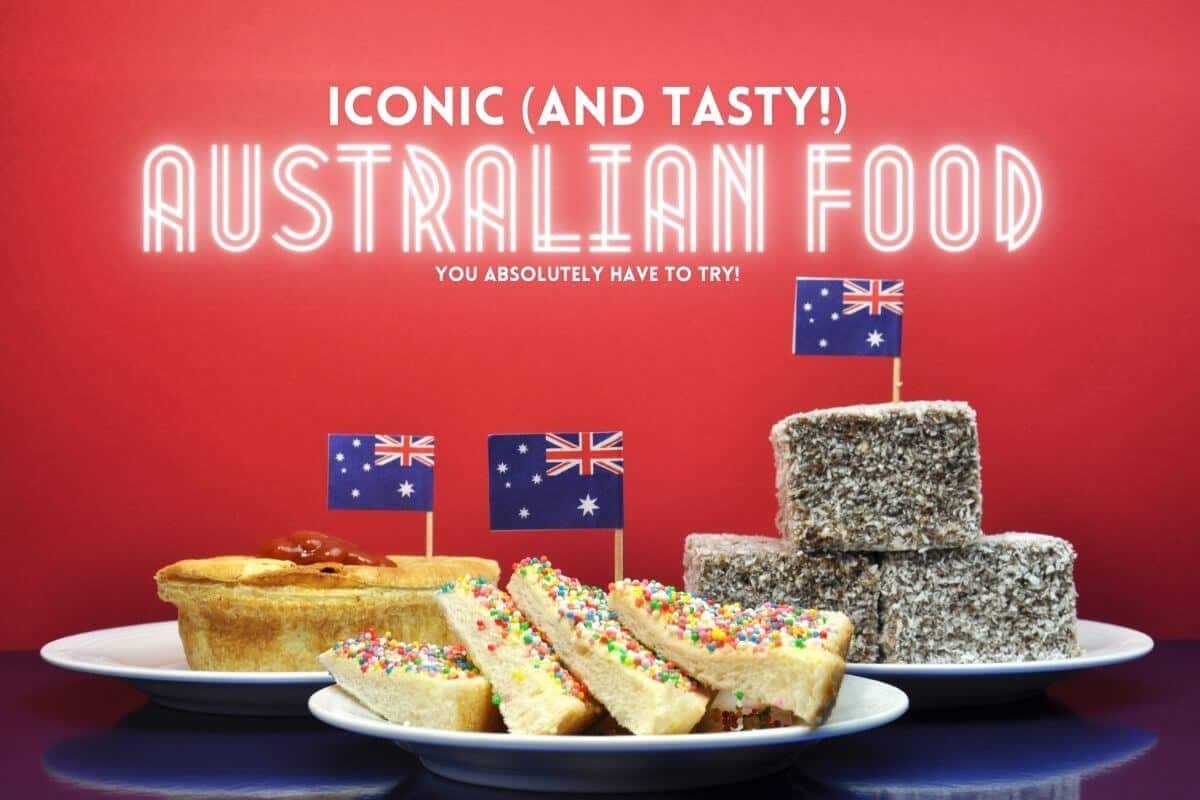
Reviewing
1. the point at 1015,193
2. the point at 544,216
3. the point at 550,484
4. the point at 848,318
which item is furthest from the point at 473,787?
the point at 1015,193

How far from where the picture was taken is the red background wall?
3.34 m

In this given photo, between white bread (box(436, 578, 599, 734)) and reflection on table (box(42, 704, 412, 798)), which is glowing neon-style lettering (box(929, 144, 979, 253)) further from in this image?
reflection on table (box(42, 704, 412, 798))

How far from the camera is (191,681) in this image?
229cm

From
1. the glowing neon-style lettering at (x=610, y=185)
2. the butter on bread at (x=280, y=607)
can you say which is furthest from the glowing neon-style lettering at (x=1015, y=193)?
the butter on bread at (x=280, y=607)

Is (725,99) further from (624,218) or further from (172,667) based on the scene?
(172,667)

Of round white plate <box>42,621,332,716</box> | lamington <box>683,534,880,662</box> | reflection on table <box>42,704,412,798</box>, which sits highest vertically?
lamington <box>683,534,880,662</box>

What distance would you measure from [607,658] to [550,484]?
87 centimetres

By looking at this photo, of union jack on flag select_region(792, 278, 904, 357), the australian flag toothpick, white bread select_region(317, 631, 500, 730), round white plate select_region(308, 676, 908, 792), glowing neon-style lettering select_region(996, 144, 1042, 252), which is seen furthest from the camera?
glowing neon-style lettering select_region(996, 144, 1042, 252)

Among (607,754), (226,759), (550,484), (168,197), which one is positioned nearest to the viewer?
(607,754)

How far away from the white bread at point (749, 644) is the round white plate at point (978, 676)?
0.32 m

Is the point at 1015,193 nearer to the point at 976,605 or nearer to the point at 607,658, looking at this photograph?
the point at 976,605

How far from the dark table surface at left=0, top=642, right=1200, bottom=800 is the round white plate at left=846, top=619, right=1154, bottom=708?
0.04 meters

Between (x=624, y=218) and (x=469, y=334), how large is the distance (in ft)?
1.73

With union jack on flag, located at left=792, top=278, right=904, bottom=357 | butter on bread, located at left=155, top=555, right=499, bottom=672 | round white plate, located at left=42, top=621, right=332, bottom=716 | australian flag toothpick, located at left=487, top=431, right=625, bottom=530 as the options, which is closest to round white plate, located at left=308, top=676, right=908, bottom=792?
round white plate, located at left=42, top=621, right=332, bottom=716
